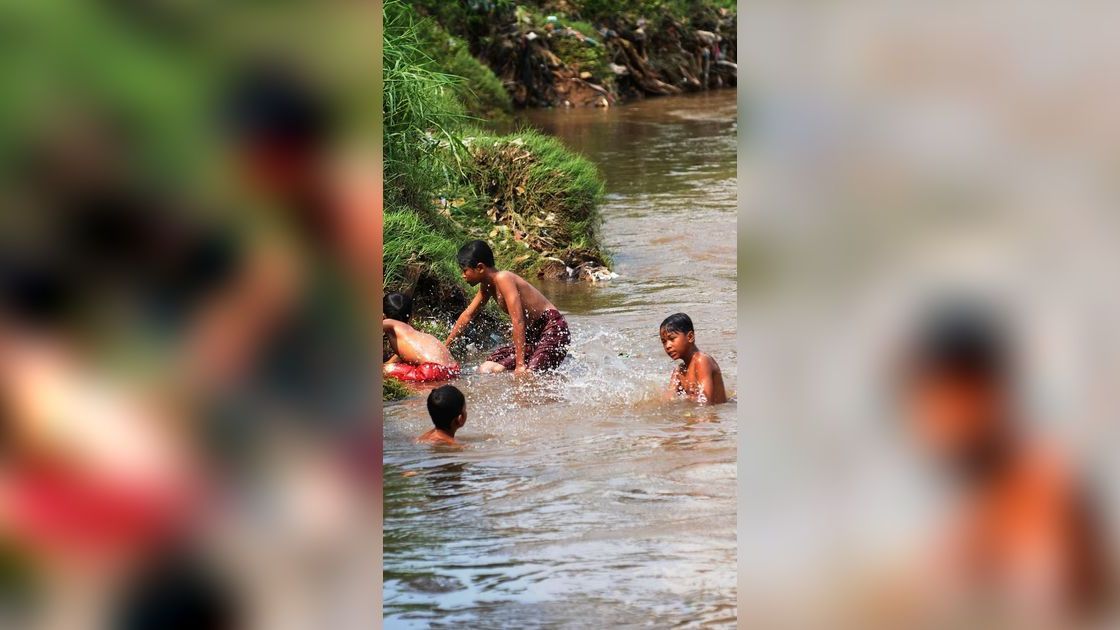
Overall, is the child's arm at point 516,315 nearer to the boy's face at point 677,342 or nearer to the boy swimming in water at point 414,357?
the boy swimming in water at point 414,357

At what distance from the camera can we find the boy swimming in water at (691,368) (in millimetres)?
6676

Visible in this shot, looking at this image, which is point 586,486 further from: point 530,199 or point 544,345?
point 530,199

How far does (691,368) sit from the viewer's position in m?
6.76

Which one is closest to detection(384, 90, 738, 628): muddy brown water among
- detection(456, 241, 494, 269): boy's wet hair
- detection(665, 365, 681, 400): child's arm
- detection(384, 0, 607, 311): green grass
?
detection(665, 365, 681, 400): child's arm

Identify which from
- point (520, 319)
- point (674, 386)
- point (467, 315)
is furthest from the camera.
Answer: point (467, 315)

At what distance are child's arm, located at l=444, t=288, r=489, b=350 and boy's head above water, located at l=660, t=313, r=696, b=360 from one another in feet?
5.41

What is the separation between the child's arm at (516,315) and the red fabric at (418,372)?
0.48m

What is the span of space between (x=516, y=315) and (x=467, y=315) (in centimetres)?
54

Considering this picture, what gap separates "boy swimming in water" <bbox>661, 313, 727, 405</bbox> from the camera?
6676 mm
